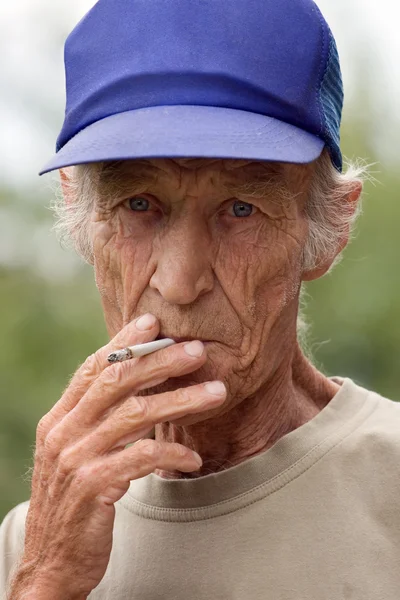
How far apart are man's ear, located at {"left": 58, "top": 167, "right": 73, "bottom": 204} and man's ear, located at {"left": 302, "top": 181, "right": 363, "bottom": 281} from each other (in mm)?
A: 843

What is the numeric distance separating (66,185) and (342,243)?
97 centimetres

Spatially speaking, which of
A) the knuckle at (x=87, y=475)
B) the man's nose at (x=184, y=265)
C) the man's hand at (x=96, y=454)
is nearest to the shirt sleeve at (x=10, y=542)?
the man's hand at (x=96, y=454)

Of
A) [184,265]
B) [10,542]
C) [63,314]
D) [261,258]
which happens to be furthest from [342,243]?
[63,314]

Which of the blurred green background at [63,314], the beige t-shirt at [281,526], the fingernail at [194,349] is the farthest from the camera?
the blurred green background at [63,314]

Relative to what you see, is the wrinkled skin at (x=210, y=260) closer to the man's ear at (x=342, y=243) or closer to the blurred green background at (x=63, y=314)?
the man's ear at (x=342, y=243)

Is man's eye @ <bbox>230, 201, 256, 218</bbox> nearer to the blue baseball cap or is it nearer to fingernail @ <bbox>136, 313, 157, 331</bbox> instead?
the blue baseball cap

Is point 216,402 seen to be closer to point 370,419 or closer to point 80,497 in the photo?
point 80,497

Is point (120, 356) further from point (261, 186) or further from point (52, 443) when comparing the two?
point (261, 186)

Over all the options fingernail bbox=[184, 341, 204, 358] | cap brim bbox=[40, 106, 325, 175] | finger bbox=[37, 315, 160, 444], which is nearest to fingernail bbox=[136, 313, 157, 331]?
finger bbox=[37, 315, 160, 444]

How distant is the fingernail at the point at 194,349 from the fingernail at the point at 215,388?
0.09 metres

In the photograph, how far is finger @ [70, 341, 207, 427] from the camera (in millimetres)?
2428

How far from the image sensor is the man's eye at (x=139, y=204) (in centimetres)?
269

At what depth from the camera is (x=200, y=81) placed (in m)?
2.48

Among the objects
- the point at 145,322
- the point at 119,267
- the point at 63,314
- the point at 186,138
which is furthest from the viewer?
the point at 63,314
